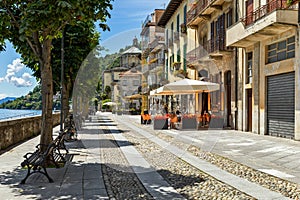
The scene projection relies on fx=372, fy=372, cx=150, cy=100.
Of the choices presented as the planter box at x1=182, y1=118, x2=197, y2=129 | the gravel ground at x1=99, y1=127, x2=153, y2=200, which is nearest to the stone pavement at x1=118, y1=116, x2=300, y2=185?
the gravel ground at x1=99, y1=127, x2=153, y2=200

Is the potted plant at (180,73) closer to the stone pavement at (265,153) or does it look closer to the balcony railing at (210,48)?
the balcony railing at (210,48)

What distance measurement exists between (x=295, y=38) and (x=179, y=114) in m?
9.97

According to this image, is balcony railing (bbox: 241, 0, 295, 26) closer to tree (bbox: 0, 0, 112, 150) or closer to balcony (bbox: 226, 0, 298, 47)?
balcony (bbox: 226, 0, 298, 47)

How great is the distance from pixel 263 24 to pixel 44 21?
10409 millimetres

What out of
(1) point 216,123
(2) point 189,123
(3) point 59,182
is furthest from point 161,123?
(3) point 59,182

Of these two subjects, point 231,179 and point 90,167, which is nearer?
point 231,179

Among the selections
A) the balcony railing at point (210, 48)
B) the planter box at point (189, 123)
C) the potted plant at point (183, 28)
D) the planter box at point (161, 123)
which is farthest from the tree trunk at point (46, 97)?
the potted plant at point (183, 28)

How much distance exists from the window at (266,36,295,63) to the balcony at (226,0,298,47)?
474 millimetres

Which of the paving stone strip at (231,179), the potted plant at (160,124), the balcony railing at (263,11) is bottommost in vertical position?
the paving stone strip at (231,179)

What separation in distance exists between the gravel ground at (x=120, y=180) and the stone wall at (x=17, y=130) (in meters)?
3.61

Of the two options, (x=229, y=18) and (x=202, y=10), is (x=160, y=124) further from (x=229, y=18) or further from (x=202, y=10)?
(x=202, y=10)

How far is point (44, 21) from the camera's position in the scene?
7.29 metres

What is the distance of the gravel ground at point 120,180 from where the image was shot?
6301mm

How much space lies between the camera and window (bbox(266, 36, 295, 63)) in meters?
15.0
